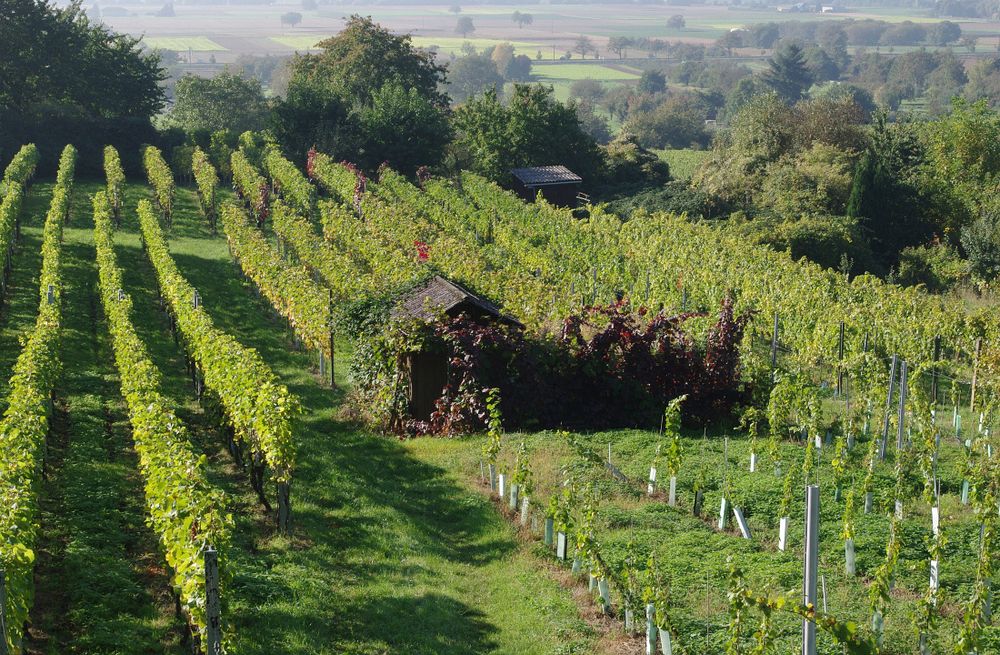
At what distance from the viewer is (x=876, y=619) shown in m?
9.05

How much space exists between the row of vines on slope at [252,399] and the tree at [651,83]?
144625 millimetres

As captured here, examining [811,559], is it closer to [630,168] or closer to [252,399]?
[252,399]

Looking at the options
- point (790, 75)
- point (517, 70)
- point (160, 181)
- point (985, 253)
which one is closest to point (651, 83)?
point (790, 75)

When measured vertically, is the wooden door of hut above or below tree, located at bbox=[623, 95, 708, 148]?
below

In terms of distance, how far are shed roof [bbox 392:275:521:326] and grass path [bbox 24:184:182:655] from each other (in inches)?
188

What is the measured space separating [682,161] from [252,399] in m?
51.9

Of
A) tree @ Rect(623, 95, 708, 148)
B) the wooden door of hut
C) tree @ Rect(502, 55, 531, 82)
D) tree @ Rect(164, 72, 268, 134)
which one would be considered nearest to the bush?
the wooden door of hut

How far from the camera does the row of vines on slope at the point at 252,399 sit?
1229 cm

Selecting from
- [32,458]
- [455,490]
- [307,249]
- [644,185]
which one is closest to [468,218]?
[307,249]

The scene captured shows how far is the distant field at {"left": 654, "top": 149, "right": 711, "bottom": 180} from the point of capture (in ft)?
191

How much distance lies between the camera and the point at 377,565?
1164 cm

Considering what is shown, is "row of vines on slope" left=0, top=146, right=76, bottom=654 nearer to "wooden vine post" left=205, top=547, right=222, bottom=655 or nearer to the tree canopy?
"wooden vine post" left=205, top=547, right=222, bottom=655

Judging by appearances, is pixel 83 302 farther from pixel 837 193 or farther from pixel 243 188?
pixel 837 193

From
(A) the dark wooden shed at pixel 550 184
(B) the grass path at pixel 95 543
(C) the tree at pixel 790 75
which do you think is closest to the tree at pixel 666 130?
(C) the tree at pixel 790 75
